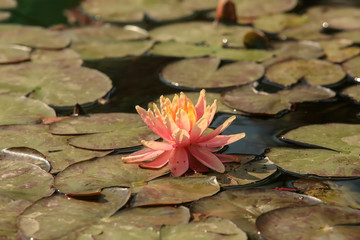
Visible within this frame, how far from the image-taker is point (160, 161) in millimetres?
Result: 2217

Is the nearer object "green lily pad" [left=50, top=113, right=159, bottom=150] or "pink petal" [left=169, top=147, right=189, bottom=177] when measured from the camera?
"pink petal" [left=169, top=147, right=189, bottom=177]

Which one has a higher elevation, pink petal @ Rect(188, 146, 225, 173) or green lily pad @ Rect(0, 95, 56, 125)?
pink petal @ Rect(188, 146, 225, 173)

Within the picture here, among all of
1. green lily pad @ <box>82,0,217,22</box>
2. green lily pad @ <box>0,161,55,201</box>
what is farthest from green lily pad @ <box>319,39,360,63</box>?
green lily pad @ <box>0,161,55,201</box>

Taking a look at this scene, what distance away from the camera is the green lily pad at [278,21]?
4070mm

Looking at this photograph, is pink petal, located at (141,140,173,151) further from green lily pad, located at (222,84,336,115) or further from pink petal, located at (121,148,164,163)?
green lily pad, located at (222,84,336,115)

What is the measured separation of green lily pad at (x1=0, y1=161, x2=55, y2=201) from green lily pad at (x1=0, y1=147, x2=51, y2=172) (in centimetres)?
6

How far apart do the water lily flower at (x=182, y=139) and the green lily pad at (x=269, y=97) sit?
614 mm

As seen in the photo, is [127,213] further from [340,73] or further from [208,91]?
[340,73]

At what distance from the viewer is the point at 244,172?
86.2 inches

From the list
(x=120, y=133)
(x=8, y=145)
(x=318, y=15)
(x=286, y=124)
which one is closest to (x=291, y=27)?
(x=318, y=15)

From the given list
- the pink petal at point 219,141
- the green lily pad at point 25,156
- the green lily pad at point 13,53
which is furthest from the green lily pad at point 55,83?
the pink petal at point 219,141

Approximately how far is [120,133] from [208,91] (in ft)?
2.46

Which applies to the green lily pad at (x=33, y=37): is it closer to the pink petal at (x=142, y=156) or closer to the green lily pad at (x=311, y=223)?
the pink petal at (x=142, y=156)

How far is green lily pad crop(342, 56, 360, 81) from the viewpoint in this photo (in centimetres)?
326
